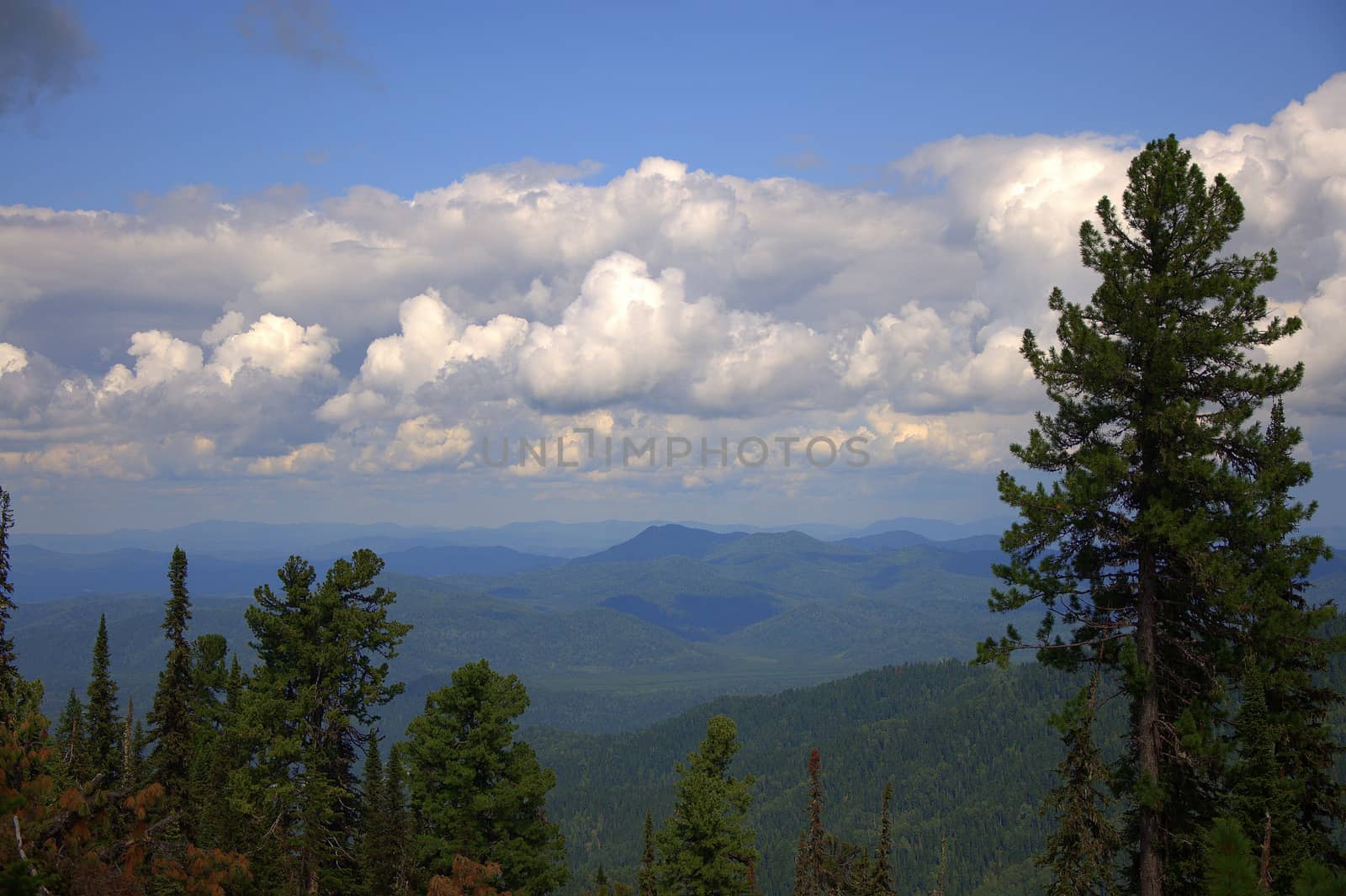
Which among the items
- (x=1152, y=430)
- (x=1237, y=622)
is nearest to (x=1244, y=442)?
(x=1152, y=430)

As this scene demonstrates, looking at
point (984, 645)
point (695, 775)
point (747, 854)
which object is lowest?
point (747, 854)

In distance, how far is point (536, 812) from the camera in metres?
34.1

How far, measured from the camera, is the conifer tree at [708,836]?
3209cm

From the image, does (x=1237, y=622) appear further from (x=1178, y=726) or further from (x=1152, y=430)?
(x=1152, y=430)

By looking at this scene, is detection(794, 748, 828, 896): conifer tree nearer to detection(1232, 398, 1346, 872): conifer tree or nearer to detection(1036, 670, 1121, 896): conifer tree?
detection(1036, 670, 1121, 896): conifer tree

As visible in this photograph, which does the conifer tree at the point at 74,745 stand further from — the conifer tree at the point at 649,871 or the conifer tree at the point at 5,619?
the conifer tree at the point at 649,871

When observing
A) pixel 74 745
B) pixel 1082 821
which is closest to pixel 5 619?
pixel 74 745

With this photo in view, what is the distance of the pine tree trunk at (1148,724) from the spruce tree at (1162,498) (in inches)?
1.3

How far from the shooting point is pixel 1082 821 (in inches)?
709

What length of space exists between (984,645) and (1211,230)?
10.7m

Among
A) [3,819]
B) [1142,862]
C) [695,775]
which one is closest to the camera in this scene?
[3,819]

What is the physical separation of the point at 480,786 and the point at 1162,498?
25766mm

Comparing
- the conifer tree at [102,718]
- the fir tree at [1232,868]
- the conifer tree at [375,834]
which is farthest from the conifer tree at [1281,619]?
the conifer tree at [102,718]

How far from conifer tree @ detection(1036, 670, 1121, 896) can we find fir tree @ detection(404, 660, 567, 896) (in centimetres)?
1928
